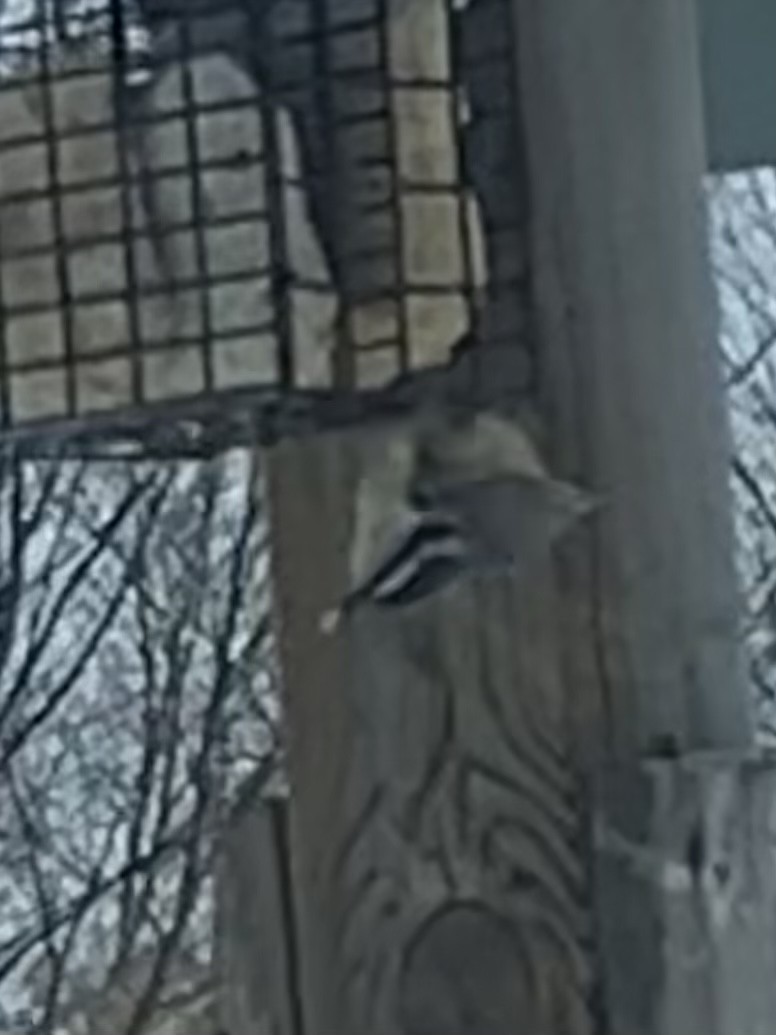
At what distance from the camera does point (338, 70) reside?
1143mm

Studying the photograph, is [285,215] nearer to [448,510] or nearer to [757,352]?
[448,510]

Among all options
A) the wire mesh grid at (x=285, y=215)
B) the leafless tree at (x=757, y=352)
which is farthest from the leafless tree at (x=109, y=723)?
the wire mesh grid at (x=285, y=215)

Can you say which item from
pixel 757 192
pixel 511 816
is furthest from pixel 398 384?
pixel 757 192

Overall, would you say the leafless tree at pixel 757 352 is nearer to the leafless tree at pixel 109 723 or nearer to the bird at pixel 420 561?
the leafless tree at pixel 109 723

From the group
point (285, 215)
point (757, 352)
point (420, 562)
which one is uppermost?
point (757, 352)

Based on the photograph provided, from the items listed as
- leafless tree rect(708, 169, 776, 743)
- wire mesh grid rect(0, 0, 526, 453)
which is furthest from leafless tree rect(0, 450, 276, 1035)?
wire mesh grid rect(0, 0, 526, 453)

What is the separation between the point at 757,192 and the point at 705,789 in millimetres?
5242

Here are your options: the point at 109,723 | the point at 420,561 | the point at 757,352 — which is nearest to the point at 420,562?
the point at 420,561

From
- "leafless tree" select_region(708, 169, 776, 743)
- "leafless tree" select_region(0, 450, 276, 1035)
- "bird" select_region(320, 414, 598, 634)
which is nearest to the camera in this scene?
"bird" select_region(320, 414, 598, 634)

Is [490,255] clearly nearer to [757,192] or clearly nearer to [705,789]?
[705,789]

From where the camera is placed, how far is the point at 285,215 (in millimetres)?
1136

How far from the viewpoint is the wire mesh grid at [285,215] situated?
1.13m

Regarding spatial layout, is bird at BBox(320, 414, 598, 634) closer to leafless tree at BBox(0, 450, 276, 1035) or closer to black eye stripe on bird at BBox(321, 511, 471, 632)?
black eye stripe on bird at BBox(321, 511, 471, 632)

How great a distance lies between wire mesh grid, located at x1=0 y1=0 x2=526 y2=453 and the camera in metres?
1.13
